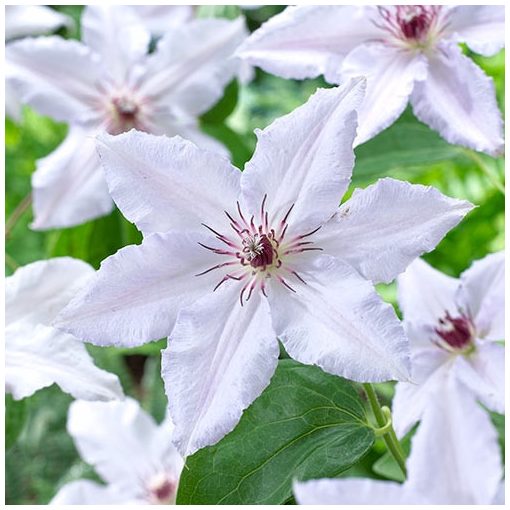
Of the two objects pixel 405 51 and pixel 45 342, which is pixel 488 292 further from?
pixel 45 342

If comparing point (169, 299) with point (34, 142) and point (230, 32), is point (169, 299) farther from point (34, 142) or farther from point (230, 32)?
point (34, 142)

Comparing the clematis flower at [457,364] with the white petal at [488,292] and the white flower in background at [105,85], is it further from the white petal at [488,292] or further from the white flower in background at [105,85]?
the white flower in background at [105,85]

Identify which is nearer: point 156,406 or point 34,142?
point 156,406

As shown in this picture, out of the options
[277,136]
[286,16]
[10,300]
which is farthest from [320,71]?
[10,300]

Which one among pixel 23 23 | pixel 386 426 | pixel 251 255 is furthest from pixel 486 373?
pixel 23 23

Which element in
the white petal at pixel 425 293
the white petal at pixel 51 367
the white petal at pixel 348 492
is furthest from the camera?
the white petal at pixel 425 293

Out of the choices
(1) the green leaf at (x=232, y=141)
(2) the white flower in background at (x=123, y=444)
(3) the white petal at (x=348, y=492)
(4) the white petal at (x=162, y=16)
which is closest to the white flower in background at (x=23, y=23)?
(4) the white petal at (x=162, y=16)

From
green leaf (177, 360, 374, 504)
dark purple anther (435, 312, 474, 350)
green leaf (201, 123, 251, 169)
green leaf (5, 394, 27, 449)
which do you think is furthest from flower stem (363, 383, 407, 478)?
green leaf (201, 123, 251, 169)
